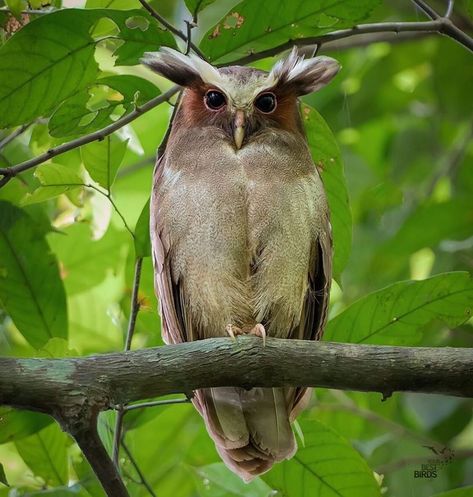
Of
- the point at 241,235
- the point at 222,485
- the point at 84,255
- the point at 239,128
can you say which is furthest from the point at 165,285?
the point at 84,255

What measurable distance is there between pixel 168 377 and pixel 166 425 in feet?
4.20

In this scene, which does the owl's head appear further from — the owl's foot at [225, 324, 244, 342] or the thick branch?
the thick branch

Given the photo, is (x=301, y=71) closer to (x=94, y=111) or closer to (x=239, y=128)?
(x=239, y=128)

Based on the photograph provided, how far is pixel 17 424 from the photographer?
257 cm

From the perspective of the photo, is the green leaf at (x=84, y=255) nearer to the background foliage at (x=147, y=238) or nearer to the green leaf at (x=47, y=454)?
the background foliage at (x=147, y=238)

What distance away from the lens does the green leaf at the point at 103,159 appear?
277 cm

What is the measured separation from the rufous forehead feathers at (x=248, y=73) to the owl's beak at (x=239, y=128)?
7cm

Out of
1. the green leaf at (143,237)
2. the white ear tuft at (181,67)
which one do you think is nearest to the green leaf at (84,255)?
the green leaf at (143,237)

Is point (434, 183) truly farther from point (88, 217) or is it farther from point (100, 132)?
point (100, 132)

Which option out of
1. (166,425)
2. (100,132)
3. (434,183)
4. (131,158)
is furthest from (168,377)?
(434,183)

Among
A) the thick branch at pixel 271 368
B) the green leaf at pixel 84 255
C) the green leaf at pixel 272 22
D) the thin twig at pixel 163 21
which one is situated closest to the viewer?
the thick branch at pixel 271 368

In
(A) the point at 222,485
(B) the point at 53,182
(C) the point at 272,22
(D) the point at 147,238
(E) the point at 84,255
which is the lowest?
(A) the point at 222,485

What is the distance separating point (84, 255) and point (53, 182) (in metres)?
1.03

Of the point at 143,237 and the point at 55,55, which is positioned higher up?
the point at 55,55
